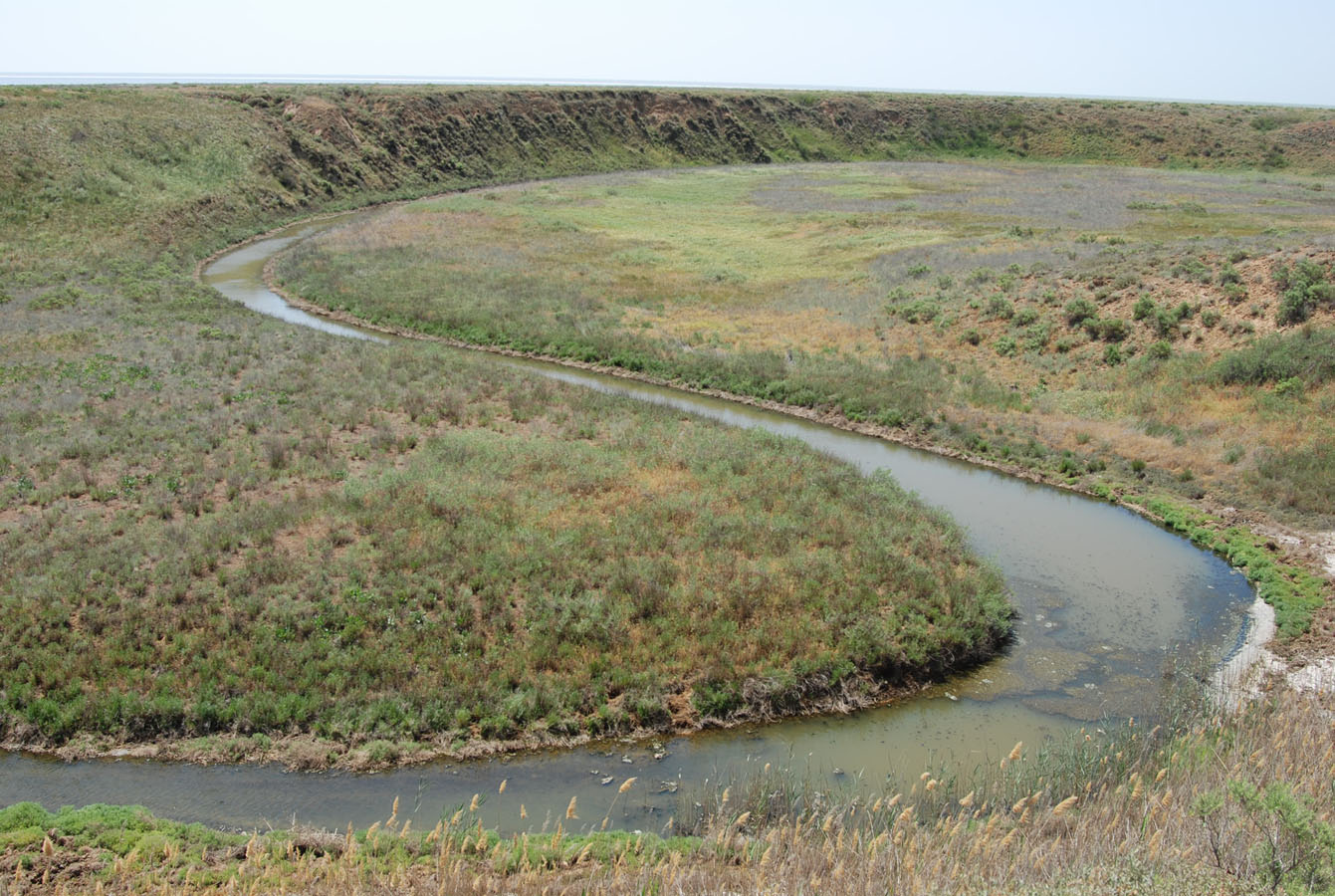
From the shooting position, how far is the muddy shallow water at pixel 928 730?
459 inches

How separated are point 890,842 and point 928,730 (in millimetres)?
5573

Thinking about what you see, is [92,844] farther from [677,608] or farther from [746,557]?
[746,557]

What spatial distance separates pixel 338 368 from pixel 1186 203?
57874mm

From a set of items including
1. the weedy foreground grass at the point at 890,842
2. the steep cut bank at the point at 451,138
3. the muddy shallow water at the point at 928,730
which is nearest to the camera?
the weedy foreground grass at the point at 890,842

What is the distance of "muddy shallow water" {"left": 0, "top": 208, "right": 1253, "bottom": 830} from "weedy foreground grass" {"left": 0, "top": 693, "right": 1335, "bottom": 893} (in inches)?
31.7

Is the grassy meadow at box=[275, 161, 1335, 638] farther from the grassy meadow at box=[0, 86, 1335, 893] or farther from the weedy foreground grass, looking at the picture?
the weedy foreground grass

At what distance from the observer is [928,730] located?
13750 millimetres

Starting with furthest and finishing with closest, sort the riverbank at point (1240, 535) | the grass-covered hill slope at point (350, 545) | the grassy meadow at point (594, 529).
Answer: the riverbank at point (1240, 535)
the grass-covered hill slope at point (350, 545)
the grassy meadow at point (594, 529)

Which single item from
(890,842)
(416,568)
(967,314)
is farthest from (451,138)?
(890,842)

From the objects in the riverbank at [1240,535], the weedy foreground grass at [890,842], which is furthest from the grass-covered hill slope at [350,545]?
the riverbank at [1240,535]

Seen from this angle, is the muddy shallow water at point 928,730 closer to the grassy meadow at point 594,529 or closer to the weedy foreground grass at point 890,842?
the grassy meadow at point 594,529

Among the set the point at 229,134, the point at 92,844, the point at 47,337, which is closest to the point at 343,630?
the point at 92,844

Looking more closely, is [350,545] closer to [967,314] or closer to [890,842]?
[890,842]

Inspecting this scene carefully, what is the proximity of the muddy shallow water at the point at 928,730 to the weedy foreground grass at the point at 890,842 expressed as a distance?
2.64 feet
